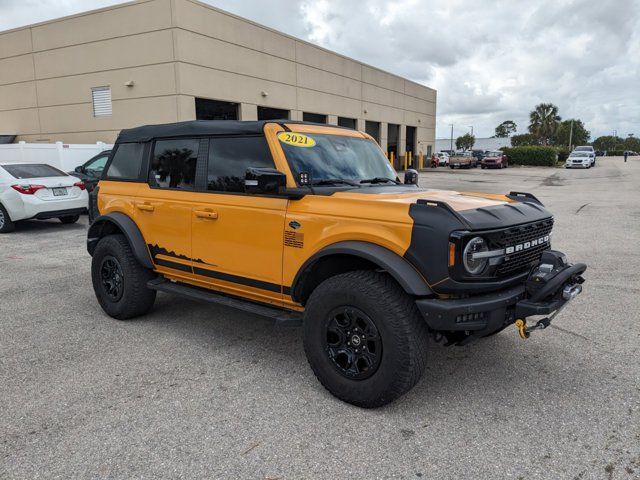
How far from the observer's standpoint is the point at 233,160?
13.6 ft

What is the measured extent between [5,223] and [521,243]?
10701 millimetres

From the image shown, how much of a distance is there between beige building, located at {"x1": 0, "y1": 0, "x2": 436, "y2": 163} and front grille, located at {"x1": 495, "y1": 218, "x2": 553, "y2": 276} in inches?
710

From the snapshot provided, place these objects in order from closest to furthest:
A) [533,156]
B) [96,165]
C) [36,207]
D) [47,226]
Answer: [36,207] < [47,226] < [96,165] < [533,156]

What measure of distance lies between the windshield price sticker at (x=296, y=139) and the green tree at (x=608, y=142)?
17256 centimetres

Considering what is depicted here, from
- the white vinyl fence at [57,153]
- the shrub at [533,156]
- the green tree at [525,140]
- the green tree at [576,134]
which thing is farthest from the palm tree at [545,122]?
the white vinyl fence at [57,153]

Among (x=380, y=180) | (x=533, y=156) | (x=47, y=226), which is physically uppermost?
(x=533, y=156)

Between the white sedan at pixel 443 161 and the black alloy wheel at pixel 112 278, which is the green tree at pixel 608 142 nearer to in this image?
the white sedan at pixel 443 161

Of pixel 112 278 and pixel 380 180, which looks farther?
pixel 112 278

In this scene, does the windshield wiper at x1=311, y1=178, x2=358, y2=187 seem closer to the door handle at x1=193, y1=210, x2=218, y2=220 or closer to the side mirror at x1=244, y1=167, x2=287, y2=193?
the side mirror at x1=244, y1=167, x2=287, y2=193

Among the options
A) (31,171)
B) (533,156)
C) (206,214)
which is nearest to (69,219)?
(31,171)

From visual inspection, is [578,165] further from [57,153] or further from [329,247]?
[329,247]

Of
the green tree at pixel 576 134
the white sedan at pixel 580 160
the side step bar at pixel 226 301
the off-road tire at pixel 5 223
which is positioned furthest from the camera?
the green tree at pixel 576 134

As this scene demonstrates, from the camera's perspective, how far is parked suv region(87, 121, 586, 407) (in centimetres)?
304

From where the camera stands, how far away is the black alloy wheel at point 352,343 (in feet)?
10.5
